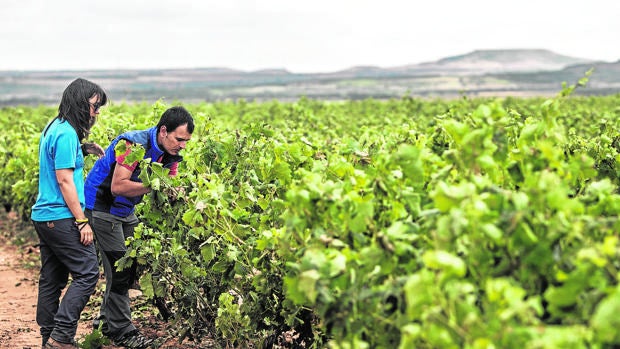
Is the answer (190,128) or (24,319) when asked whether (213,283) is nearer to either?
(190,128)

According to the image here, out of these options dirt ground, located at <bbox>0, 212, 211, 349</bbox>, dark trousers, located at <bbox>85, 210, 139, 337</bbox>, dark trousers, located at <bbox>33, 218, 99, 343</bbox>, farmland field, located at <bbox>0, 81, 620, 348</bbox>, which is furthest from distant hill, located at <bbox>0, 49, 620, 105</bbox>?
farmland field, located at <bbox>0, 81, 620, 348</bbox>

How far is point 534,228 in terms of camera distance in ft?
8.68

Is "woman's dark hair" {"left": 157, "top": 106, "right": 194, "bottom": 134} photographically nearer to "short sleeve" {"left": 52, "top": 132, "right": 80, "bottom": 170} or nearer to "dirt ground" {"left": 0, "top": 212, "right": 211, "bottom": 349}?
"short sleeve" {"left": 52, "top": 132, "right": 80, "bottom": 170}

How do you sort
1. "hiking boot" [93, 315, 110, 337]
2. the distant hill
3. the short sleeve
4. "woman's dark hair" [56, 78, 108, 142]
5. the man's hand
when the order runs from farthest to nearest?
1. the distant hill
2. "hiking boot" [93, 315, 110, 337]
3. the man's hand
4. "woman's dark hair" [56, 78, 108, 142]
5. the short sleeve

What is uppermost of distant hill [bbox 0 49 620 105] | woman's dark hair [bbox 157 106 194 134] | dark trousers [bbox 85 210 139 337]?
woman's dark hair [bbox 157 106 194 134]

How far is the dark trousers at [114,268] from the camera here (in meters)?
5.47

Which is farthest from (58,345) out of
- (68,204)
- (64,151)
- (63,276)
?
(64,151)

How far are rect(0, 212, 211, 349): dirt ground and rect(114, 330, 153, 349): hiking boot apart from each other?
0.08 m

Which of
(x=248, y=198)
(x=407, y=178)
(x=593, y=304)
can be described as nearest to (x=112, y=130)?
(x=248, y=198)

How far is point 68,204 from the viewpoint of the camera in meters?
5.02

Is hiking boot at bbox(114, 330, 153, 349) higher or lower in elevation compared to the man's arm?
lower

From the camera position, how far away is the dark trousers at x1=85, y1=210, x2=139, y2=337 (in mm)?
5469

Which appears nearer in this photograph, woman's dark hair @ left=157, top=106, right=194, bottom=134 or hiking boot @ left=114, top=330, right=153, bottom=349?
woman's dark hair @ left=157, top=106, right=194, bottom=134

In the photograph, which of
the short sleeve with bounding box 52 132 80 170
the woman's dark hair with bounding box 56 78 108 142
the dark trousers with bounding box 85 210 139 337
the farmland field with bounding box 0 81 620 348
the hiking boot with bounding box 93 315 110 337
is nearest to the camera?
the farmland field with bounding box 0 81 620 348
